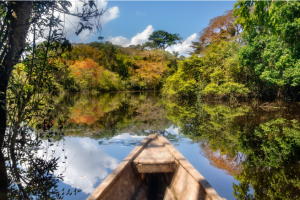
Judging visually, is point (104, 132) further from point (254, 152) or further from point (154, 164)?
point (254, 152)

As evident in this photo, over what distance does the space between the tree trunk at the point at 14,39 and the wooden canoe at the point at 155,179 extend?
86.1 inches

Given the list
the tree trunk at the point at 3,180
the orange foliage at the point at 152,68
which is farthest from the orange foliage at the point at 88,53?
the tree trunk at the point at 3,180

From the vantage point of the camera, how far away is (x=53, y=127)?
22.9 feet

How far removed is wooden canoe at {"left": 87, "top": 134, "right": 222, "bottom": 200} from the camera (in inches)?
82.9

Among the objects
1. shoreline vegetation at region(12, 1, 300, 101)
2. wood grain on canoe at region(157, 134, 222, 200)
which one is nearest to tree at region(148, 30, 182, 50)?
shoreline vegetation at region(12, 1, 300, 101)

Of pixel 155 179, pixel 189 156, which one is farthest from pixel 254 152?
pixel 155 179

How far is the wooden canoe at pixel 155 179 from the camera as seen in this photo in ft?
6.91

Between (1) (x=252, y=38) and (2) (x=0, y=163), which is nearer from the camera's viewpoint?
(2) (x=0, y=163)

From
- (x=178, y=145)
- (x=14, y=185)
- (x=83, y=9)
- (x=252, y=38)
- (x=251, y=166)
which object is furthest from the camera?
(x=252, y=38)

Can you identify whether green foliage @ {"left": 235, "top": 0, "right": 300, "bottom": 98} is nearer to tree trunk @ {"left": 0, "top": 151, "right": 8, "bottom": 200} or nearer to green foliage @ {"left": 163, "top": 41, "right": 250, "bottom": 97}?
green foliage @ {"left": 163, "top": 41, "right": 250, "bottom": 97}

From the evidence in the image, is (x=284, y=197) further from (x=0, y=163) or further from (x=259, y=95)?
(x=259, y=95)

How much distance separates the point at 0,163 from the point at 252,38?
1378cm

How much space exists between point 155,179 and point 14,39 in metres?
3.22

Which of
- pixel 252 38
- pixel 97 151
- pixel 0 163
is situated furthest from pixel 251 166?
pixel 252 38
